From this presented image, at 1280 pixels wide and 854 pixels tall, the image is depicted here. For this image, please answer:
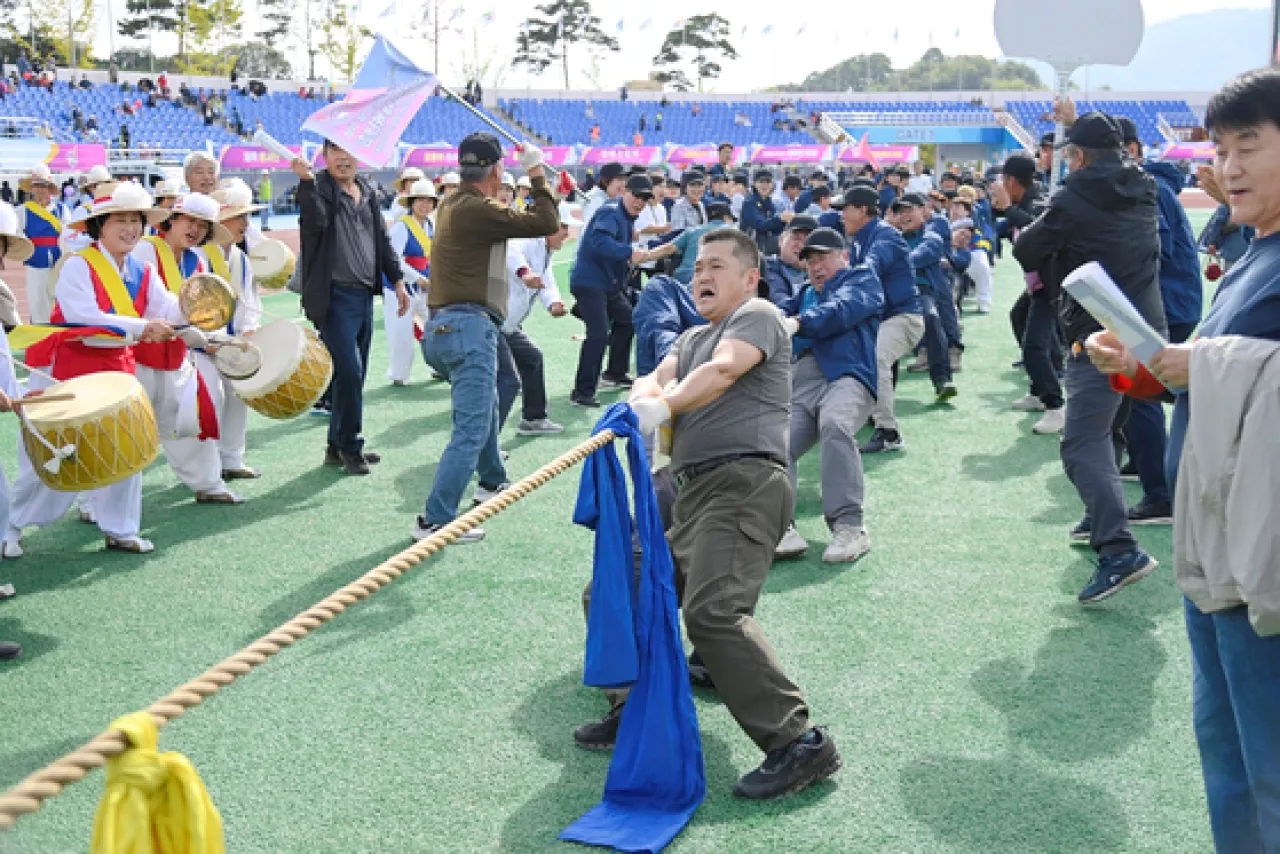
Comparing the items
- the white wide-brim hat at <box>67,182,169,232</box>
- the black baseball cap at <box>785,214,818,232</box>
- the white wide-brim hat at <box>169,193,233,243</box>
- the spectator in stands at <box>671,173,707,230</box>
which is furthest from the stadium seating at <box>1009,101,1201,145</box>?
the white wide-brim hat at <box>67,182,169,232</box>

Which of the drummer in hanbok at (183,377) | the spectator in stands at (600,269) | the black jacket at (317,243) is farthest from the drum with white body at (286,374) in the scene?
the spectator in stands at (600,269)

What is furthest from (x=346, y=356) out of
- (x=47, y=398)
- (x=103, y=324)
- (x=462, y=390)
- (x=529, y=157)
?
(x=47, y=398)

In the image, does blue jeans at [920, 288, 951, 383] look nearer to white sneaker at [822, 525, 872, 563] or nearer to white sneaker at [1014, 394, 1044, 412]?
white sneaker at [1014, 394, 1044, 412]

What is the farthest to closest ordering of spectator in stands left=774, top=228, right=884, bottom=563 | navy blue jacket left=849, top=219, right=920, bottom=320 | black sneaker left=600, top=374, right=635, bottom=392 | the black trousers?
black sneaker left=600, top=374, right=635, bottom=392 < the black trousers < navy blue jacket left=849, top=219, right=920, bottom=320 < spectator in stands left=774, top=228, right=884, bottom=563

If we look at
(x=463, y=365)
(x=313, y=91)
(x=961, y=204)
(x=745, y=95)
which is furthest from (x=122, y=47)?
(x=463, y=365)

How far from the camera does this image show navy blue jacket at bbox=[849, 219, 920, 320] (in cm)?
774

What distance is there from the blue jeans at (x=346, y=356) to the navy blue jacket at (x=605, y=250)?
2519mm

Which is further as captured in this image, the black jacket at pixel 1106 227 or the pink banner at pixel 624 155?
the pink banner at pixel 624 155

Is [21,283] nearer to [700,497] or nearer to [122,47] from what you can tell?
[700,497]

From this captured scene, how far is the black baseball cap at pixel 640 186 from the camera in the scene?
9.66m

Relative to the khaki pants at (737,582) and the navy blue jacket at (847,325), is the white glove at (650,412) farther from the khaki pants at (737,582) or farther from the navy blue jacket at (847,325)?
the navy blue jacket at (847,325)

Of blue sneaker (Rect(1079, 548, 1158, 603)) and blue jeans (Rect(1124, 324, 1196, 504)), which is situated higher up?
blue jeans (Rect(1124, 324, 1196, 504))

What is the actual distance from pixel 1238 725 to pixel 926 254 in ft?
25.4

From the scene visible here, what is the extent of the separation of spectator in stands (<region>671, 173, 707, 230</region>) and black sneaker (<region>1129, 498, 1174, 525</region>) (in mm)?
7662
